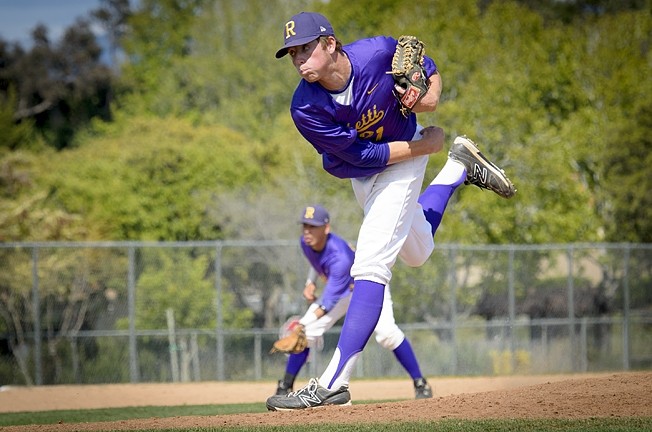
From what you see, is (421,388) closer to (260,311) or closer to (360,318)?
(360,318)

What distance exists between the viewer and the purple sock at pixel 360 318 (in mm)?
6305

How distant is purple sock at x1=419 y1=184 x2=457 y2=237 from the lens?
7.09m

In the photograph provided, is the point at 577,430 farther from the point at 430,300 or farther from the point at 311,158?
the point at 311,158

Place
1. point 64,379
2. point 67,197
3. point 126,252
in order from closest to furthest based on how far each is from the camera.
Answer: point 64,379, point 126,252, point 67,197

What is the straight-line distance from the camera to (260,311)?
20.1m

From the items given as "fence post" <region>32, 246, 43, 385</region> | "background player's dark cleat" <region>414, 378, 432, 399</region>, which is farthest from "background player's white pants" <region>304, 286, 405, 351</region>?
"fence post" <region>32, 246, 43, 385</region>

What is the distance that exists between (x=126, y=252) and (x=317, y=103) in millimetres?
13806

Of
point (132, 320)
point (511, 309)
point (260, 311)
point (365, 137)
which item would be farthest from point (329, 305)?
point (511, 309)

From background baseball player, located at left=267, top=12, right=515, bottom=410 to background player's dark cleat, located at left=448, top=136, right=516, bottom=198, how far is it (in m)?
0.81

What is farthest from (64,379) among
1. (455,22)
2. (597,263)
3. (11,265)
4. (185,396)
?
(455,22)

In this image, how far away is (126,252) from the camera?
19.2 m

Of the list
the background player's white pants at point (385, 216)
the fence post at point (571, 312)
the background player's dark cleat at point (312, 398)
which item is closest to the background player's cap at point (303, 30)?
the background player's white pants at point (385, 216)

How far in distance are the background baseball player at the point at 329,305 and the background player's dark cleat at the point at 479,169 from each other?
7.48 ft

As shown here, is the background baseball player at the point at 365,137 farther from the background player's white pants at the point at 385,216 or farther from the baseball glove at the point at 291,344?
the baseball glove at the point at 291,344
